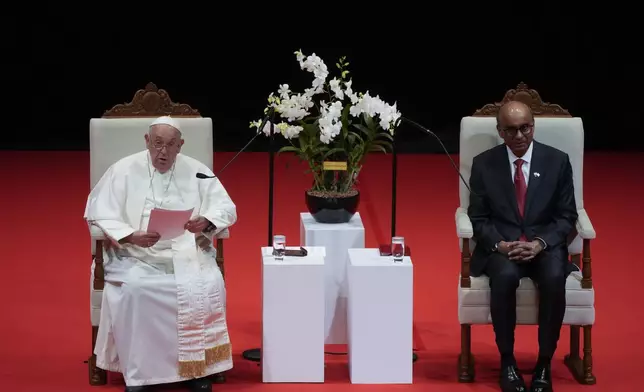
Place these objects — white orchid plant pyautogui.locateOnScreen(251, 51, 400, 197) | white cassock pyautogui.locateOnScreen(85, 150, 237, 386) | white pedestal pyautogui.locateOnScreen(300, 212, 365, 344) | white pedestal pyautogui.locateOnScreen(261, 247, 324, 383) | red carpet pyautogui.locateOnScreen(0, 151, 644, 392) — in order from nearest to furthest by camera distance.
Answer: white cassock pyautogui.locateOnScreen(85, 150, 237, 386), white pedestal pyautogui.locateOnScreen(261, 247, 324, 383), red carpet pyautogui.locateOnScreen(0, 151, 644, 392), white orchid plant pyautogui.locateOnScreen(251, 51, 400, 197), white pedestal pyautogui.locateOnScreen(300, 212, 365, 344)

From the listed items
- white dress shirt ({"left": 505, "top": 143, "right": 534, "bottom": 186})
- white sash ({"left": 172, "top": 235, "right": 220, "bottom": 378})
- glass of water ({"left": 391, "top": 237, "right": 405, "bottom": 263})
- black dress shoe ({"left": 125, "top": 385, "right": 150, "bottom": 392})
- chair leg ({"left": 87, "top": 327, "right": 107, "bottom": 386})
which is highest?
white dress shirt ({"left": 505, "top": 143, "right": 534, "bottom": 186})

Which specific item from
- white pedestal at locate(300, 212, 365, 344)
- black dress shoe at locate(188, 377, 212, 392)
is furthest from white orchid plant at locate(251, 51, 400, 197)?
black dress shoe at locate(188, 377, 212, 392)

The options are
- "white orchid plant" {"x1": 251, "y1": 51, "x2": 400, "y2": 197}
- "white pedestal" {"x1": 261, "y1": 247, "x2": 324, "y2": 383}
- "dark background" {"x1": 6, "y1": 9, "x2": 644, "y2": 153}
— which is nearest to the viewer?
"white pedestal" {"x1": 261, "y1": 247, "x2": 324, "y2": 383}

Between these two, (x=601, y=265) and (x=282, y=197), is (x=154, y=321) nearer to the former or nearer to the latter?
(x=601, y=265)

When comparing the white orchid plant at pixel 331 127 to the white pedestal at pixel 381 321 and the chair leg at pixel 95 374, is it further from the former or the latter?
the chair leg at pixel 95 374

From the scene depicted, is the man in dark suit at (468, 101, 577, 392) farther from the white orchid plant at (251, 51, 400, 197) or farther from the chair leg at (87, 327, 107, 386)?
the chair leg at (87, 327, 107, 386)

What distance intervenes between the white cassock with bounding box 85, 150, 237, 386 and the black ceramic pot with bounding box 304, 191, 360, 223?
476 millimetres

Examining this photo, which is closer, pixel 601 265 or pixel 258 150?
pixel 601 265

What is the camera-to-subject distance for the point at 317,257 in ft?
17.4

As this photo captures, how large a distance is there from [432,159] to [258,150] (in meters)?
1.53

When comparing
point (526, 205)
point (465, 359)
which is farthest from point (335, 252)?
point (526, 205)

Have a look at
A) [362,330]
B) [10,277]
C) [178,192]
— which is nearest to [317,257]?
[362,330]

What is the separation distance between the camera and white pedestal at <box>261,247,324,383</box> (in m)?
5.22

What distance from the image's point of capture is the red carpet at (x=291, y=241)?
543 centimetres
